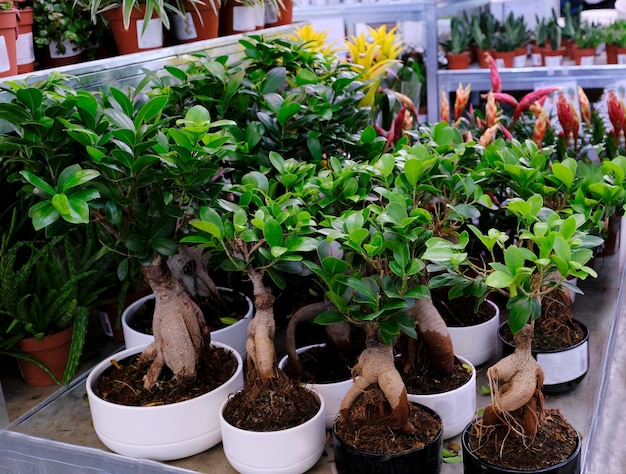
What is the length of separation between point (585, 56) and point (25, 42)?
312cm

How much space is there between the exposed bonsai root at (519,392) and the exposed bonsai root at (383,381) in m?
0.14

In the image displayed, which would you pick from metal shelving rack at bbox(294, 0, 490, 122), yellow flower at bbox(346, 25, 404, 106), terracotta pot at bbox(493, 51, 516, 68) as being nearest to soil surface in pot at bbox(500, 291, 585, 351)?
yellow flower at bbox(346, 25, 404, 106)

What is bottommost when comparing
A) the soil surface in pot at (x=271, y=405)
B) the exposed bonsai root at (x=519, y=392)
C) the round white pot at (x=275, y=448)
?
the round white pot at (x=275, y=448)

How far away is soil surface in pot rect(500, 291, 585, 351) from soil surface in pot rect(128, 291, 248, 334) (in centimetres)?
67

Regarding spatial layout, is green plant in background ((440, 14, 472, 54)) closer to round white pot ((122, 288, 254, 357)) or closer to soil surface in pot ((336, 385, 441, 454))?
round white pot ((122, 288, 254, 357))

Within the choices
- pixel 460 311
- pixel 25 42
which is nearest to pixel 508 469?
pixel 460 311

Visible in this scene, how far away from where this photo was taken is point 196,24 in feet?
7.07

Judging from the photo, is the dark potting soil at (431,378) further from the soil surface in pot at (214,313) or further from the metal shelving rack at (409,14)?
the metal shelving rack at (409,14)

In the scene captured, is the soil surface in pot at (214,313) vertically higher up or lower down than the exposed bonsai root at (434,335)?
lower down

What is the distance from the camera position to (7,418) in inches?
59.9

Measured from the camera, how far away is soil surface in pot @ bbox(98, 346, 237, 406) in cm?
141

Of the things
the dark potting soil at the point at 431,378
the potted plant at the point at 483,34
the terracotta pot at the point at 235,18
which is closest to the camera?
the dark potting soil at the point at 431,378

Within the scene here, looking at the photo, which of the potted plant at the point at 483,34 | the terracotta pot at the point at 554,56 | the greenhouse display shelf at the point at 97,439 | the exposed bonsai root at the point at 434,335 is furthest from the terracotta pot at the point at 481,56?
the exposed bonsai root at the point at 434,335

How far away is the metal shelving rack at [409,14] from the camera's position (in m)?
3.09
